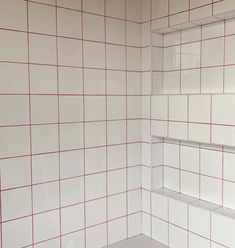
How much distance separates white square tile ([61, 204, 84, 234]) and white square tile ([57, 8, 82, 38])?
95 centimetres

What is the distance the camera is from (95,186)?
6.01ft

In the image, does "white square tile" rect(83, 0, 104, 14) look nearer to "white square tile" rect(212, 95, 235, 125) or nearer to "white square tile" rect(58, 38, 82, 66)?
"white square tile" rect(58, 38, 82, 66)

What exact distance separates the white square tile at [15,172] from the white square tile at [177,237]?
0.90 m

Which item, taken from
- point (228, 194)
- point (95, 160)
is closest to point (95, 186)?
point (95, 160)

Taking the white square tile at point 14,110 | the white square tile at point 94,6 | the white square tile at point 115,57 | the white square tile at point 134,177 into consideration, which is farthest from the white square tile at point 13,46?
the white square tile at point 134,177

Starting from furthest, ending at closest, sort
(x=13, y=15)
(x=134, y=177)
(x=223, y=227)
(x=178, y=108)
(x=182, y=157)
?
1. (x=134, y=177)
2. (x=182, y=157)
3. (x=178, y=108)
4. (x=223, y=227)
5. (x=13, y=15)

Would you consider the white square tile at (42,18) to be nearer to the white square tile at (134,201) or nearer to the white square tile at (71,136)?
the white square tile at (71,136)

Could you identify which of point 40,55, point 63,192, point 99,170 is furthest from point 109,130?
point 40,55

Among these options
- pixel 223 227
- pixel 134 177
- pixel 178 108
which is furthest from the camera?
pixel 134 177

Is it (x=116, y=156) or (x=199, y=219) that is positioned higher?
(x=116, y=156)

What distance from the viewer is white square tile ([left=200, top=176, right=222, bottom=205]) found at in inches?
68.0

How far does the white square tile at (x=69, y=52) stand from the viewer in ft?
5.43

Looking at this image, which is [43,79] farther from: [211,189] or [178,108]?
[211,189]

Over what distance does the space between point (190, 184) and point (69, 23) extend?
3.80 ft
